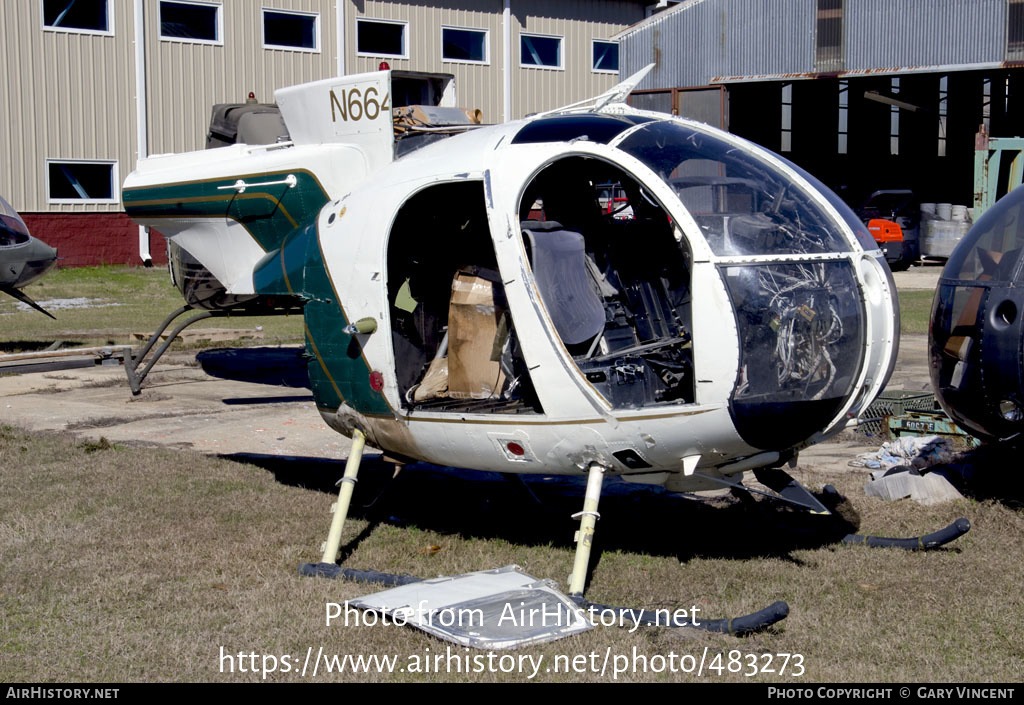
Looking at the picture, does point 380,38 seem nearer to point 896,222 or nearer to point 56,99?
point 56,99

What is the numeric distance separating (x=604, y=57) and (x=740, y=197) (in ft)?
99.1

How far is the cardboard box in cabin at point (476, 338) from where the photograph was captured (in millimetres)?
6871

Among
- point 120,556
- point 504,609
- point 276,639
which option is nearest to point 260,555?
point 120,556

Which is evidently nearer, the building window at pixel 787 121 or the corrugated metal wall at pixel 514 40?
the corrugated metal wall at pixel 514 40

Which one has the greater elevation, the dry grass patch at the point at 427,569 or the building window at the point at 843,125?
the building window at the point at 843,125

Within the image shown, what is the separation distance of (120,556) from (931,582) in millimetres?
4578

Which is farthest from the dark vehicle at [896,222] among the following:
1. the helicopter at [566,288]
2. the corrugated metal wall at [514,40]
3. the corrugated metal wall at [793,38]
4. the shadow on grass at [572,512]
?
the helicopter at [566,288]

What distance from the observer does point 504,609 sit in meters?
5.55

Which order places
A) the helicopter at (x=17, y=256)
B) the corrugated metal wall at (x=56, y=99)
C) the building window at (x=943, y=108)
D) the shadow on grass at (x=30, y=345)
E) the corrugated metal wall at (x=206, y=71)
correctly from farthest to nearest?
the building window at (x=943, y=108), the corrugated metal wall at (x=206, y=71), the corrugated metal wall at (x=56, y=99), the shadow on grass at (x=30, y=345), the helicopter at (x=17, y=256)

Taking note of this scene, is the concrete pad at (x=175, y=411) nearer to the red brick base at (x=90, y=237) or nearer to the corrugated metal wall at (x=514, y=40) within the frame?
the red brick base at (x=90, y=237)

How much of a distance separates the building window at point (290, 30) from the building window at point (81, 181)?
16.9 feet

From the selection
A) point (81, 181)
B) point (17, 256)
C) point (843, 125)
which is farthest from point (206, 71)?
point (843, 125)

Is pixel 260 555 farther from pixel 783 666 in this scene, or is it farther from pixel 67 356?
pixel 67 356

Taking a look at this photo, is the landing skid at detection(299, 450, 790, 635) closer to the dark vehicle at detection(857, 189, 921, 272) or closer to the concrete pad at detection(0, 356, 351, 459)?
the concrete pad at detection(0, 356, 351, 459)
